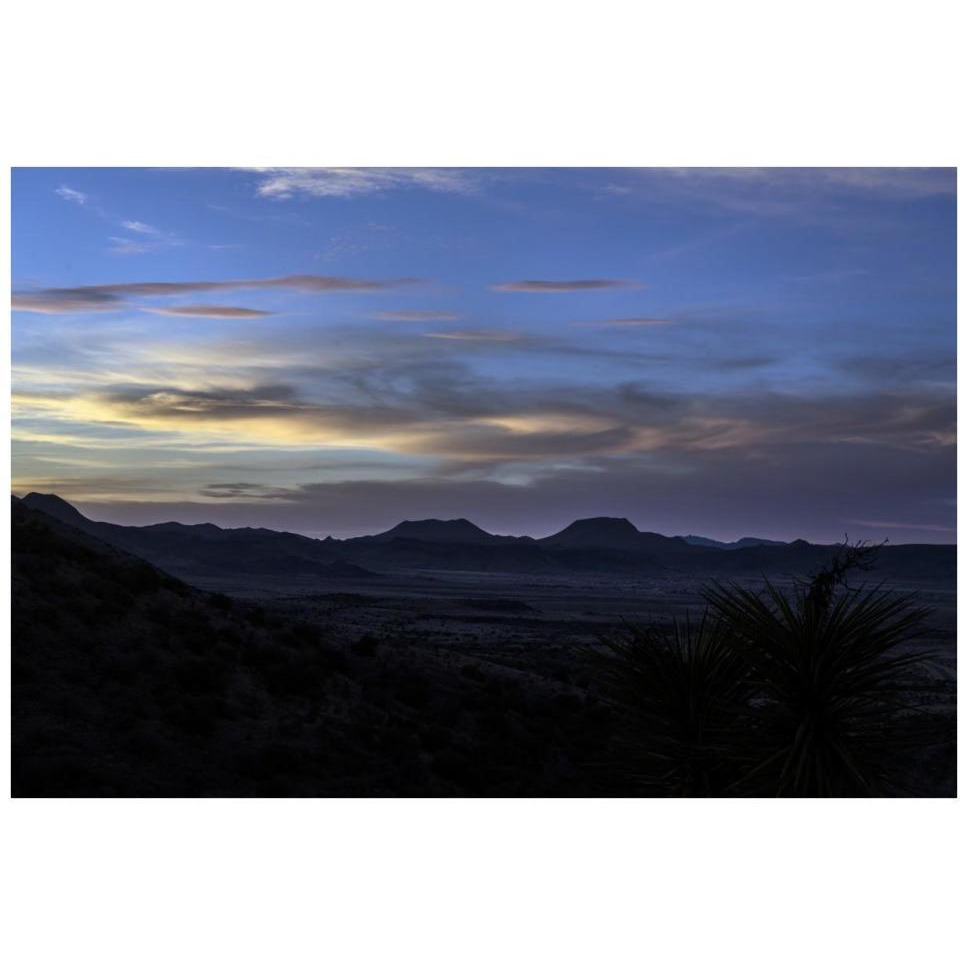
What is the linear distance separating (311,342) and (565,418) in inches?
306

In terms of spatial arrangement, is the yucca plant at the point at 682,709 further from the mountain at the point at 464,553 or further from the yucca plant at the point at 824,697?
the mountain at the point at 464,553

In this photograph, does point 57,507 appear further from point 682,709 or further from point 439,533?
point 682,709

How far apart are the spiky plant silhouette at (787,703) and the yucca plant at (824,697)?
1cm

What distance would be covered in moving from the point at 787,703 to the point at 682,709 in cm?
119

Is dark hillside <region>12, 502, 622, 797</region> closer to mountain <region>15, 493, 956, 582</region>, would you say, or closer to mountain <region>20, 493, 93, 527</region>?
mountain <region>20, 493, 93, 527</region>

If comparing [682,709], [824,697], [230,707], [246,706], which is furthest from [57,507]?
[824,697]

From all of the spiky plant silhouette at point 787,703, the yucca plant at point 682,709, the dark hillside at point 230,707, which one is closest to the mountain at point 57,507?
the dark hillside at point 230,707

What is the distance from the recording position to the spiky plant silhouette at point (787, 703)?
7898 millimetres

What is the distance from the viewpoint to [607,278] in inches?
630

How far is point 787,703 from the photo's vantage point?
817 centimetres

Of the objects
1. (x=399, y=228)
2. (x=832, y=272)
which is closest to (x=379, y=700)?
(x=399, y=228)

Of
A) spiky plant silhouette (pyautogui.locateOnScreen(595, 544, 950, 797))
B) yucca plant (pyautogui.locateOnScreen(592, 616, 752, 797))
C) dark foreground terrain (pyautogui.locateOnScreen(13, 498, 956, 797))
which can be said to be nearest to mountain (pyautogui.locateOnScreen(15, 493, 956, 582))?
dark foreground terrain (pyautogui.locateOnScreen(13, 498, 956, 797))

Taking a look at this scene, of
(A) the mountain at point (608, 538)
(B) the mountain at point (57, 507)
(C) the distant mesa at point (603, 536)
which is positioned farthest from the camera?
(C) the distant mesa at point (603, 536)

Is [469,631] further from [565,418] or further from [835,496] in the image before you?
[835,496]
